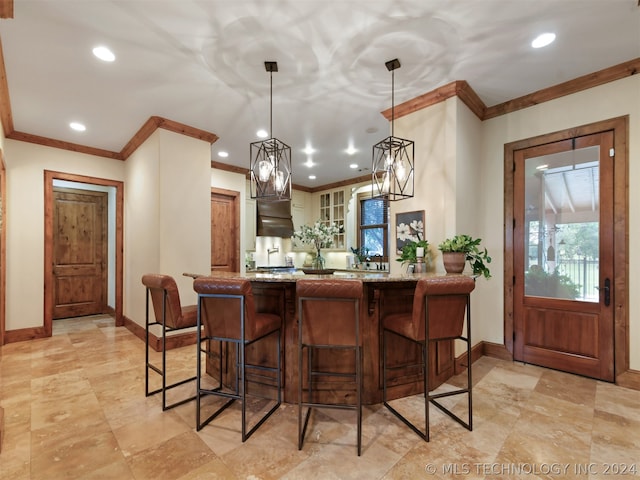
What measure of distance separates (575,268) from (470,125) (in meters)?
1.83

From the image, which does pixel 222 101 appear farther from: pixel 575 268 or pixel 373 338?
pixel 575 268

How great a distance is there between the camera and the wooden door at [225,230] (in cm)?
567

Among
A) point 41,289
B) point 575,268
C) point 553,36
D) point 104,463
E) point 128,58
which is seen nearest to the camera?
point 104,463

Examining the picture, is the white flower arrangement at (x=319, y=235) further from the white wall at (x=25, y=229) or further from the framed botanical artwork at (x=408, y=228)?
the white wall at (x=25, y=229)

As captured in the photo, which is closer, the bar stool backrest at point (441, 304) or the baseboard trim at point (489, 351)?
the bar stool backrest at point (441, 304)

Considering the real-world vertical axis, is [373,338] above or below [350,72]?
below

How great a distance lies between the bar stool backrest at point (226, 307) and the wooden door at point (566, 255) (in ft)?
9.85

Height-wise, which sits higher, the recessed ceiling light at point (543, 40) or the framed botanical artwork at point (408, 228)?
the recessed ceiling light at point (543, 40)

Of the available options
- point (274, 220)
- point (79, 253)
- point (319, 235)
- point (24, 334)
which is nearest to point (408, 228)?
point (319, 235)

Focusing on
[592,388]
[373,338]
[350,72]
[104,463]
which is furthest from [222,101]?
[592,388]

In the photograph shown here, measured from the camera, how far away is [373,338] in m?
2.45

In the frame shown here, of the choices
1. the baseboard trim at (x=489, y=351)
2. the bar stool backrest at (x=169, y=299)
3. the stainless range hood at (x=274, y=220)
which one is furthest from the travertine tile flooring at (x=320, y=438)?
the stainless range hood at (x=274, y=220)

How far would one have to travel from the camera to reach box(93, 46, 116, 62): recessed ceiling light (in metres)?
2.47

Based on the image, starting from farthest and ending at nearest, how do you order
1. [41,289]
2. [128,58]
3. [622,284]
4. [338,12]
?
[41,289]
[622,284]
[128,58]
[338,12]
